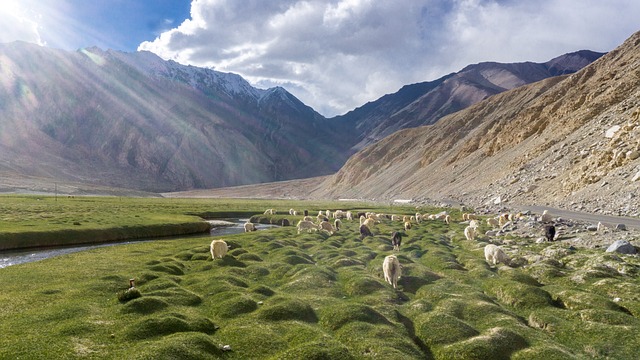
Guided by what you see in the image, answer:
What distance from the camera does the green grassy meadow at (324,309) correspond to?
609 inches

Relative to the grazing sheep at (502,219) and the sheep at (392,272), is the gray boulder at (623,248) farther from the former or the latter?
the grazing sheep at (502,219)

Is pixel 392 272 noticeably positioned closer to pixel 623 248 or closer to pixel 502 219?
pixel 623 248

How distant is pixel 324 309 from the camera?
20.5 metres

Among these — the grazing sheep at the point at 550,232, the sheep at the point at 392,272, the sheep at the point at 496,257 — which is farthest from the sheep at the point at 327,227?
the sheep at the point at 392,272

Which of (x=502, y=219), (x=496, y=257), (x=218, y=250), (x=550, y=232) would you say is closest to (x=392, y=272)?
Result: (x=496, y=257)

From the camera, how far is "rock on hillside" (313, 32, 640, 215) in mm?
64562

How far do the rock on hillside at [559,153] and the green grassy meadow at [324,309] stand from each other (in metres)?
34.8

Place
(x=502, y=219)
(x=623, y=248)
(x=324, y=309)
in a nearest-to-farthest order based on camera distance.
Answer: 1. (x=324, y=309)
2. (x=623, y=248)
3. (x=502, y=219)

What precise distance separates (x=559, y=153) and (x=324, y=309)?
9473 centimetres

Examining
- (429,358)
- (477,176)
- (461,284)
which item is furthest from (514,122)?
(429,358)

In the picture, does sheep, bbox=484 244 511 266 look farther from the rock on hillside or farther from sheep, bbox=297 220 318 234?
the rock on hillside

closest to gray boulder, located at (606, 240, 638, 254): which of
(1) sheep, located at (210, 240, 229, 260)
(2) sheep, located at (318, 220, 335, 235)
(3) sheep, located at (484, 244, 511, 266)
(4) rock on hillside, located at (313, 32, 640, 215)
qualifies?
(3) sheep, located at (484, 244, 511, 266)

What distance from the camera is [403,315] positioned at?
2014 cm

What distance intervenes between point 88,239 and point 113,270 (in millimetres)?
26234
